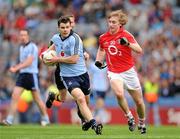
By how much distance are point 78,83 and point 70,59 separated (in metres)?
0.54

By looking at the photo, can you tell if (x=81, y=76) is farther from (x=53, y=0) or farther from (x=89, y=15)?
(x=53, y=0)

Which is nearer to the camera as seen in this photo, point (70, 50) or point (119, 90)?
point (70, 50)

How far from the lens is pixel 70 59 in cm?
1645

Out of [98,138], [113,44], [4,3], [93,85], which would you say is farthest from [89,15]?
[98,138]

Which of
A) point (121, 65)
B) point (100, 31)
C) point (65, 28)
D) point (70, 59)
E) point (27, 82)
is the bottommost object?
point (27, 82)

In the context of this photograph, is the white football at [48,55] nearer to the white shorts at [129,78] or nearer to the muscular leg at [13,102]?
the white shorts at [129,78]

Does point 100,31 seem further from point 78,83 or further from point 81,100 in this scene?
point 81,100

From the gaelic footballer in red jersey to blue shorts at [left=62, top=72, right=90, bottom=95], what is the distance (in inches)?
22.4

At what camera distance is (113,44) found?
17.5m

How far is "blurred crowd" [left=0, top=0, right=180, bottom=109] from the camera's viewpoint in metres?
27.9

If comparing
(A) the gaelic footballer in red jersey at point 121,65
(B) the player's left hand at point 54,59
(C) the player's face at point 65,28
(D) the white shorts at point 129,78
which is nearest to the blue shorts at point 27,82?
(A) the gaelic footballer in red jersey at point 121,65

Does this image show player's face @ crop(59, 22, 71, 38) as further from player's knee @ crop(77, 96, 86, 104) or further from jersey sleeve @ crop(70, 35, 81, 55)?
player's knee @ crop(77, 96, 86, 104)

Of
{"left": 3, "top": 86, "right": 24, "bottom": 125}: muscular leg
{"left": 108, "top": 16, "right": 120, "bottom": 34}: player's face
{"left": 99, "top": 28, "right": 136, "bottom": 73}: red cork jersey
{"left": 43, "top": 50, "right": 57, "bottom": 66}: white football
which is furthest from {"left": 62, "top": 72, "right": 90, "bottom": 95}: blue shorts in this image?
{"left": 3, "top": 86, "right": 24, "bottom": 125}: muscular leg

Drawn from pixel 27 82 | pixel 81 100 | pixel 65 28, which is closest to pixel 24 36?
pixel 27 82
